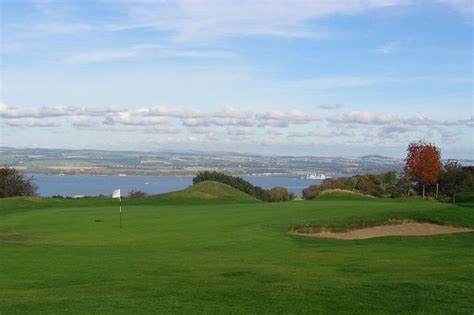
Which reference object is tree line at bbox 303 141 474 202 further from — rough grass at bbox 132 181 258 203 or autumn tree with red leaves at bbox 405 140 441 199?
rough grass at bbox 132 181 258 203

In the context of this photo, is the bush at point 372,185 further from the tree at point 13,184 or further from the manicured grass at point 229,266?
the manicured grass at point 229,266

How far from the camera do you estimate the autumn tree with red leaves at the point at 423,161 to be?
63500 mm

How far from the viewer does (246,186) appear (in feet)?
256

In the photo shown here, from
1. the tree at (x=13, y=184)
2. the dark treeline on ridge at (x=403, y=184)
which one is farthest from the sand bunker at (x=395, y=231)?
the tree at (x=13, y=184)

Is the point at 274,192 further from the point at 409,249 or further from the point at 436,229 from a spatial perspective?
the point at 409,249

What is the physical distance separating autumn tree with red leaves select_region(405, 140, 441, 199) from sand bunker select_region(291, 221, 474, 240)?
110 ft

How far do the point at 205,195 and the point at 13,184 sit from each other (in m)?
27.2

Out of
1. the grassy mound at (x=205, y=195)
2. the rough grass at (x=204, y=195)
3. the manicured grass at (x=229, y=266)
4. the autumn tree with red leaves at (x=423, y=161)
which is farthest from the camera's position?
the autumn tree with red leaves at (x=423, y=161)

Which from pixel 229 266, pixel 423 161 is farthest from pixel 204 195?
pixel 229 266

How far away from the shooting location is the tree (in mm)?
66938

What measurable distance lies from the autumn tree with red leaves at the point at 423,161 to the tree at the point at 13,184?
43717 mm

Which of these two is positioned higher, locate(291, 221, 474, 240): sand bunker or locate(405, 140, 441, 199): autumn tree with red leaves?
locate(405, 140, 441, 199): autumn tree with red leaves

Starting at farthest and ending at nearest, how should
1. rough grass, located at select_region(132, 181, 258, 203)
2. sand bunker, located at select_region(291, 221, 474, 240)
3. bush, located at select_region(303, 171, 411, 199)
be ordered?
1. bush, located at select_region(303, 171, 411, 199)
2. rough grass, located at select_region(132, 181, 258, 203)
3. sand bunker, located at select_region(291, 221, 474, 240)

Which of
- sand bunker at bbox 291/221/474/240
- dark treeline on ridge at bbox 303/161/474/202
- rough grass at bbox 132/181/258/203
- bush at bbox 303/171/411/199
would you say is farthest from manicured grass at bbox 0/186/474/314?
bush at bbox 303/171/411/199
